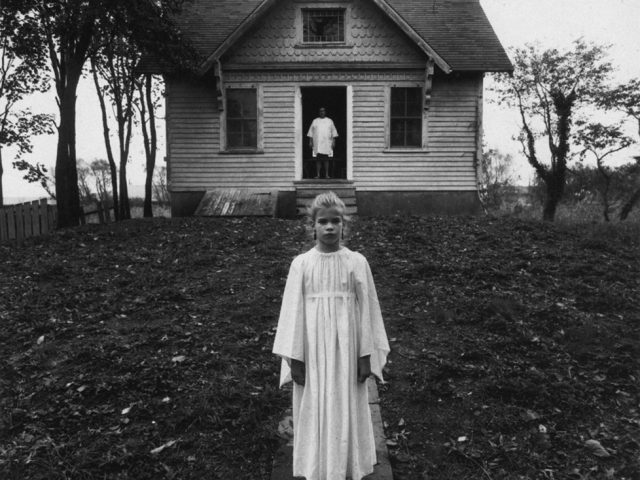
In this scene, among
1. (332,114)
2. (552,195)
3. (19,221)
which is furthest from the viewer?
(552,195)

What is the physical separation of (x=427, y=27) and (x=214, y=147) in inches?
289

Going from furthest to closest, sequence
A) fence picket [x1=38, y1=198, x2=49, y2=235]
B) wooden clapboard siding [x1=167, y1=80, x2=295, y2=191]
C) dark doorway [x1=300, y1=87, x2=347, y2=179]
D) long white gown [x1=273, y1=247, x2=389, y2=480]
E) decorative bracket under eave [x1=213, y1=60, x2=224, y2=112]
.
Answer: dark doorway [x1=300, y1=87, x2=347, y2=179] < wooden clapboard siding [x1=167, y1=80, x2=295, y2=191] < decorative bracket under eave [x1=213, y1=60, x2=224, y2=112] < fence picket [x1=38, y1=198, x2=49, y2=235] < long white gown [x1=273, y1=247, x2=389, y2=480]

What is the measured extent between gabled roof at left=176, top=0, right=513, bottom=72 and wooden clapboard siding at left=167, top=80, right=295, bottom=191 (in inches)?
55.3

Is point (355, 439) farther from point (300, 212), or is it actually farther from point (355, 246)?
point (300, 212)

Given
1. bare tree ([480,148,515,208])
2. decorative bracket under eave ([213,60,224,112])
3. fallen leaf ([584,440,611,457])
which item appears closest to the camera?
fallen leaf ([584,440,611,457])

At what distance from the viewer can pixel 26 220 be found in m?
13.2

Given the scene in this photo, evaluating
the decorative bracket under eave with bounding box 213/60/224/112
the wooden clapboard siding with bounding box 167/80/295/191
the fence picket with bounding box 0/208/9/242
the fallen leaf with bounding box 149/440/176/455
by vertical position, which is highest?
the decorative bracket under eave with bounding box 213/60/224/112

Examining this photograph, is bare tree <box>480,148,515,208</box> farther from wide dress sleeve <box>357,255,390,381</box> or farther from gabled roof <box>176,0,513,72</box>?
wide dress sleeve <box>357,255,390,381</box>

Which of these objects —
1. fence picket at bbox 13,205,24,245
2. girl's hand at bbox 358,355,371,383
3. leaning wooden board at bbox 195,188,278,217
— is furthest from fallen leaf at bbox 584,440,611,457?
fence picket at bbox 13,205,24,245

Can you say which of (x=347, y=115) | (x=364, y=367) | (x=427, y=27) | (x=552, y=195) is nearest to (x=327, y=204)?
(x=364, y=367)

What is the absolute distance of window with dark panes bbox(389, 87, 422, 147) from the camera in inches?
582

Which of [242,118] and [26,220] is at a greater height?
[242,118]

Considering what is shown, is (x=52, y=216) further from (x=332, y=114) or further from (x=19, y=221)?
(x=332, y=114)

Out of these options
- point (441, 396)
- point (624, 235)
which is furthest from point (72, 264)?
point (624, 235)
